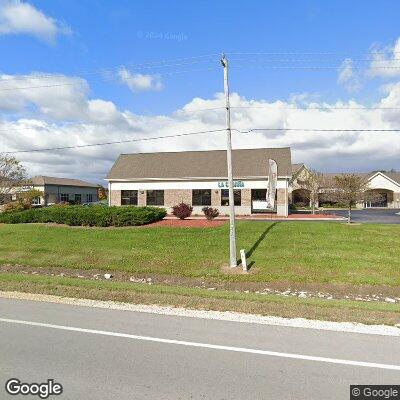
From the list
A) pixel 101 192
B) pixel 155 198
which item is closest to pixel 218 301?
pixel 155 198

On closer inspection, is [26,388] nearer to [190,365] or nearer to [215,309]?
[190,365]

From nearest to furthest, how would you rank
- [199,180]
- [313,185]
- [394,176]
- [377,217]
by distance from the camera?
[377,217], [199,180], [313,185], [394,176]

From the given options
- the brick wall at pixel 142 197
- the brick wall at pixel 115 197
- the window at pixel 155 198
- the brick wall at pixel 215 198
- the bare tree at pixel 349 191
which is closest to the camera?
the bare tree at pixel 349 191

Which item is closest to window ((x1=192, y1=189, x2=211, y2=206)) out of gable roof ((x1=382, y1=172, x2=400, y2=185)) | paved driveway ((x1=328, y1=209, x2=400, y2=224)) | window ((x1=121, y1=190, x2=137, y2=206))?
window ((x1=121, y1=190, x2=137, y2=206))

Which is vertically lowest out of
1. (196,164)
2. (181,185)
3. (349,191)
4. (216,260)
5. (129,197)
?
(216,260)

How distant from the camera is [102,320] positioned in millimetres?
6812

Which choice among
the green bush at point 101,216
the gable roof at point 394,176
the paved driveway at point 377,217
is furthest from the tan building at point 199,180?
the gable roof at point 394,176

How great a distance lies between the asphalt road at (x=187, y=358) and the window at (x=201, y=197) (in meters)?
25.7

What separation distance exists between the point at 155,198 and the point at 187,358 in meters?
29.4

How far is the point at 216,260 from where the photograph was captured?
14.5 metres

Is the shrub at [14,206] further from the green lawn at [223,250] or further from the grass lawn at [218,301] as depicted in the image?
the grass lawn at [218,301]

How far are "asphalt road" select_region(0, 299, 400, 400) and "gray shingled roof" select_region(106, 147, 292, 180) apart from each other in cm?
2545

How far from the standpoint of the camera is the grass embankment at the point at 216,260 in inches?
331

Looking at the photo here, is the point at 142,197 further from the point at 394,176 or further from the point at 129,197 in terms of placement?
the point at 394,176
